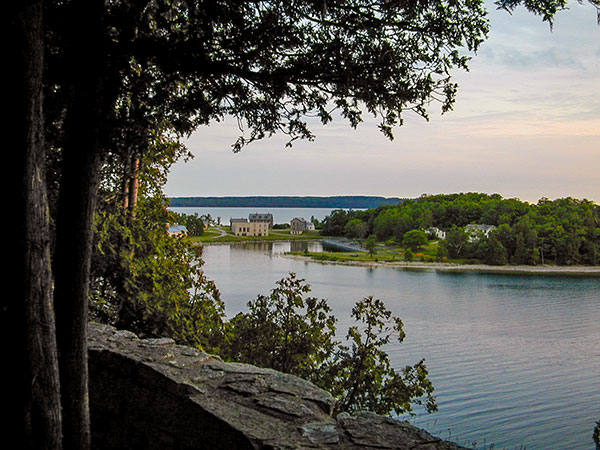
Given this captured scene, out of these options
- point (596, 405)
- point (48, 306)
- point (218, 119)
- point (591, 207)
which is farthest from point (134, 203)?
point (591, 207)

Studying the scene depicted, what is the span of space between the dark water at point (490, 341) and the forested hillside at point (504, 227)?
52.2 feet

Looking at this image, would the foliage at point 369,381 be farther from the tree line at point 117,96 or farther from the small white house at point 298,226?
the small white house at point 298,226

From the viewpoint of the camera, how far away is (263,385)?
11.4 ft

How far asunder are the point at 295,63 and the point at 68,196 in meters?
1.86

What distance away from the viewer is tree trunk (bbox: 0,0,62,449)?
2449mm

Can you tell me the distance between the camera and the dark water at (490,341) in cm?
1435

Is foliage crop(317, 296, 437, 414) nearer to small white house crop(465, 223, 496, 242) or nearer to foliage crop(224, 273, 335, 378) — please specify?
foliage crop(224, 273, 335, 378)

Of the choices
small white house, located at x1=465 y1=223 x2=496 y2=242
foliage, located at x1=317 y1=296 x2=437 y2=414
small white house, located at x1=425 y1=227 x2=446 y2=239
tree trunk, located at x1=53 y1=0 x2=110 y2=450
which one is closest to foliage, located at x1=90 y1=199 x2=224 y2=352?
foliage, located at x1=317 y1=296 x2=437 y2=414

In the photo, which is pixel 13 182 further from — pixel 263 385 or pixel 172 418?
pixel 263 385

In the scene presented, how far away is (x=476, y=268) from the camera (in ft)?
225

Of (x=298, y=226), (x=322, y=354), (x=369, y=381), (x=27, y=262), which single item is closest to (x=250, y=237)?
(x=298, y=226)

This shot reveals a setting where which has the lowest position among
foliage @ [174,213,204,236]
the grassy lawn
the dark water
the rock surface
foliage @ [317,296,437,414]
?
the dark water

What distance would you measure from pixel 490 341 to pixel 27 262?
27.0 metres

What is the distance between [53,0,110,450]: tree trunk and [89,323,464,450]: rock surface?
44 centimetres
